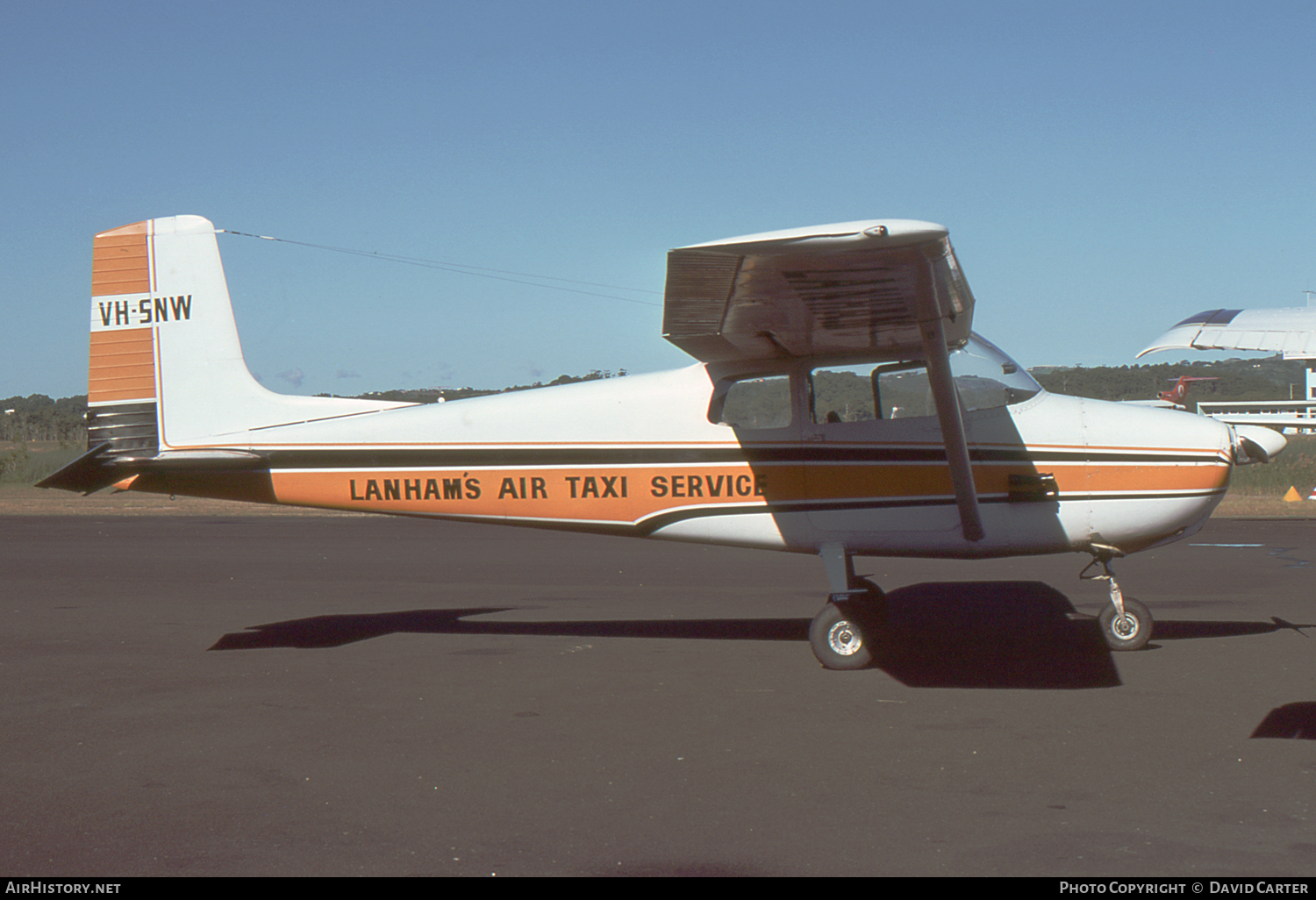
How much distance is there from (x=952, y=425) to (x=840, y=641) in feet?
5.03

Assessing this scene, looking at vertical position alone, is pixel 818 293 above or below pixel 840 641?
above

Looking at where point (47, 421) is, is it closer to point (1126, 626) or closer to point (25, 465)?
point (25, 465)

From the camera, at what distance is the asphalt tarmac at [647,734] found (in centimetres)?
374

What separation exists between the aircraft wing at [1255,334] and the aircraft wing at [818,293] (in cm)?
116

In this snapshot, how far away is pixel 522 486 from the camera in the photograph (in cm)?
761

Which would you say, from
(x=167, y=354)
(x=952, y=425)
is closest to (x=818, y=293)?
(x=952, y=425)

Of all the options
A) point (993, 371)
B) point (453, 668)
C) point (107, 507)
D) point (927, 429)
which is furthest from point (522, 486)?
point (107, 507)

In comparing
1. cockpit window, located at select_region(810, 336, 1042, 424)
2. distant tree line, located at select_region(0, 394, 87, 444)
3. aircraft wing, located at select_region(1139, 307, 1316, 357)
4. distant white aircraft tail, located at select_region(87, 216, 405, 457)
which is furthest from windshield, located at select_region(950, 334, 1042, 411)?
distant tree line, located at select_region(0, 394, 87, 444)

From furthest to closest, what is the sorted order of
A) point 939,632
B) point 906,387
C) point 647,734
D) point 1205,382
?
point 1205,382 → point 939,632 → point 906,387 → point 647,734

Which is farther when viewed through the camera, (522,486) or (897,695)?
(522,486)

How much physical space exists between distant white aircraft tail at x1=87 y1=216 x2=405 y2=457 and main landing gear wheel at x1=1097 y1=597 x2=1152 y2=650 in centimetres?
554

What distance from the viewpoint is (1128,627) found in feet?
23.9
